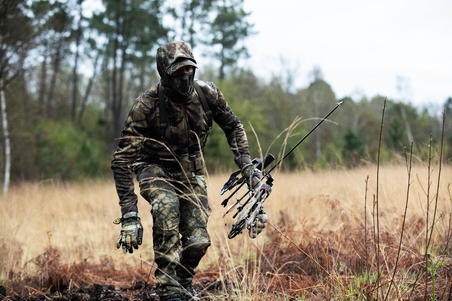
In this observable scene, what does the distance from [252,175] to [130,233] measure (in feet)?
3.47

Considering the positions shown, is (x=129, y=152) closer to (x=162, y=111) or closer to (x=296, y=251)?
(x=162, y=111)

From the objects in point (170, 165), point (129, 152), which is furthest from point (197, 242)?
point (129, 152)

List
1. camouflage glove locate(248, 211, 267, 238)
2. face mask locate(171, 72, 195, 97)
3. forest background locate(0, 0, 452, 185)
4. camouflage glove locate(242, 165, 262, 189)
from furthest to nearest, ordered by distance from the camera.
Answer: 1. forest background locate(0, 0, 452, 185)
2. camouflage glove locate(242, 165, 262, 189)
3. face mask locate(171, 72, 195, 97)
4. camouflage glove locate(248, 211, 267, 238)

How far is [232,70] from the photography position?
21.3 meters

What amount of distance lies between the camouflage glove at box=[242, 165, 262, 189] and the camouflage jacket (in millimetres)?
54

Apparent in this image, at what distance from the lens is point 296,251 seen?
414 centimetres

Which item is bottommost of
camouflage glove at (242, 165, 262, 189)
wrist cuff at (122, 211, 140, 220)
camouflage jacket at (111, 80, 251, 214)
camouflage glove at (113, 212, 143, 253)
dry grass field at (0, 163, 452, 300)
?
dry grass field at (0, 163, 452, 300)

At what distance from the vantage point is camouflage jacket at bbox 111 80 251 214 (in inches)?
125

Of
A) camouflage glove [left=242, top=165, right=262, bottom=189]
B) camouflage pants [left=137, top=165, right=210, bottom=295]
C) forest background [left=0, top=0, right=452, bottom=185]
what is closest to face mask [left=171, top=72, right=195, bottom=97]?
camouflage pants [left=137, top=165, right=210, bottom=295]

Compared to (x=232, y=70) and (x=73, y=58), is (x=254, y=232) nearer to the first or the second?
(x=232, y=70)

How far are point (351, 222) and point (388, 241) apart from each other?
64 cm

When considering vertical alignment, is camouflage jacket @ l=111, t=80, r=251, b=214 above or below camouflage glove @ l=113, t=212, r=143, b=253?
above

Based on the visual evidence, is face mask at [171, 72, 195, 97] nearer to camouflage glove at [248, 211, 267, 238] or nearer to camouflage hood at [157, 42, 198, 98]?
camouflage hood at [157, 42, 198, 98]

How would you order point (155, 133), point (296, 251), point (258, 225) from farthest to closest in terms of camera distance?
point (296, 251)
point (155, 133)
point (258, 225)
